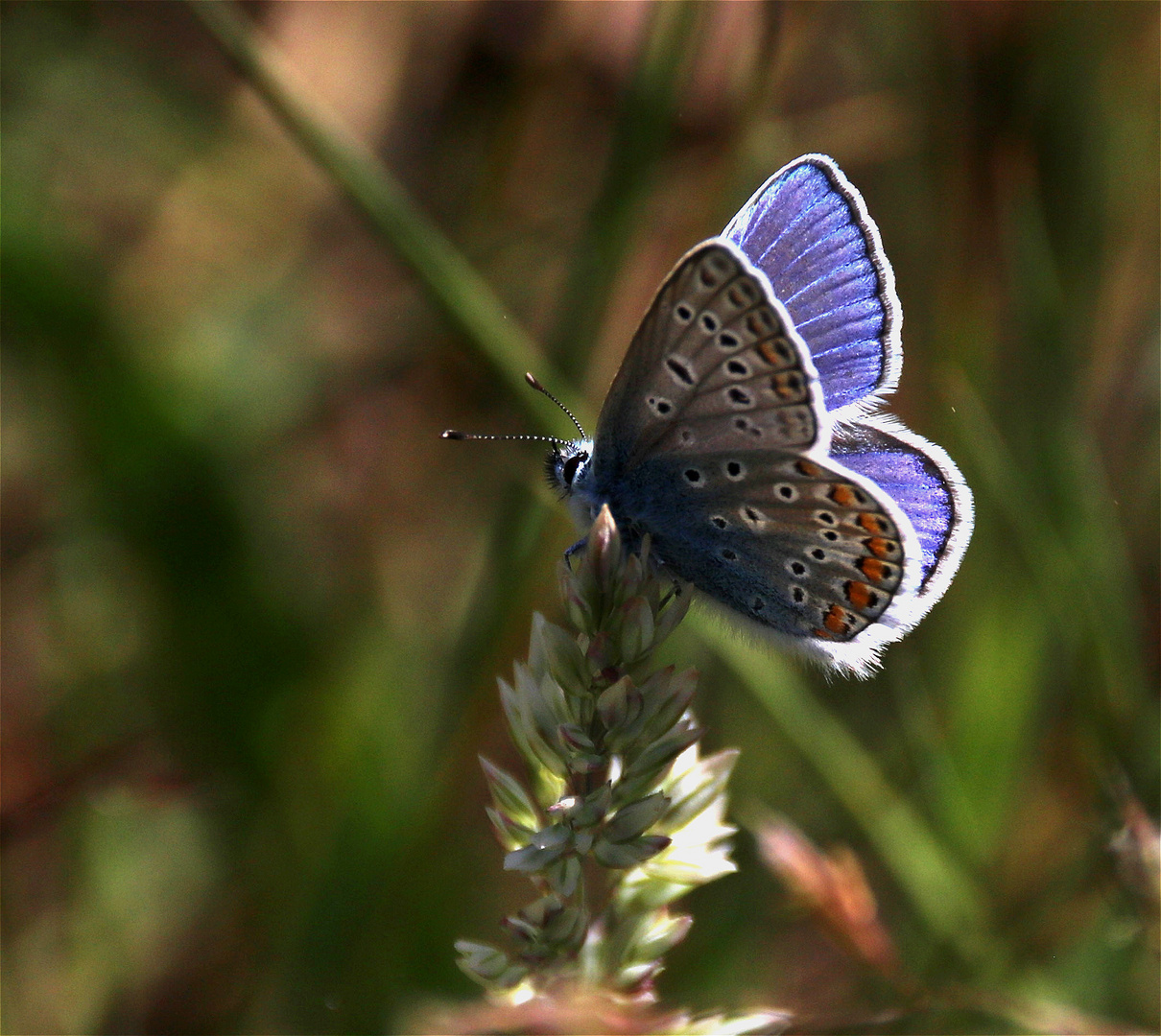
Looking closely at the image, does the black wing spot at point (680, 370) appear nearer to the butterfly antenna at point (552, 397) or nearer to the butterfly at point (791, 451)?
the butterfly at point (791, 451)

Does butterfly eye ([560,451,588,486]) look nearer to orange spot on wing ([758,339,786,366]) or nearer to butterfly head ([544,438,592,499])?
butterfly head ([544,438,592,499])

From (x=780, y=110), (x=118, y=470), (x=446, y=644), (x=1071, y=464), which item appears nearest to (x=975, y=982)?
(x=1071, y=464)

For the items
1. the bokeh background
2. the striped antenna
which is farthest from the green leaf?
the striped antenna

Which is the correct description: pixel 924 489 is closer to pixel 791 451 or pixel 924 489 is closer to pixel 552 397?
pixel 791 451

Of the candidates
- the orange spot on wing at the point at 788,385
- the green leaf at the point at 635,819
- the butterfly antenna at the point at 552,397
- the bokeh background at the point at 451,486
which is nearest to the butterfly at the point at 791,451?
the orange spot on wing at the point at 788,385

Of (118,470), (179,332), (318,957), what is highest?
(179,332)

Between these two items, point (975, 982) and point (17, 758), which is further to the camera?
point (17, 758)

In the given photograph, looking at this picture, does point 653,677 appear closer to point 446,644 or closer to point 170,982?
point 446,644

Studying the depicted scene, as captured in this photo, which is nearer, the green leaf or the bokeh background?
the green leaf
